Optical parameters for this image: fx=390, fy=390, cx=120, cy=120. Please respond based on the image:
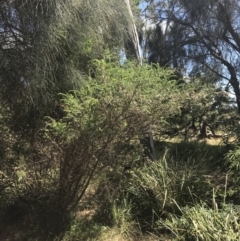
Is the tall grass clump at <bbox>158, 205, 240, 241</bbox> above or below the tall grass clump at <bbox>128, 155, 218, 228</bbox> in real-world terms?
below

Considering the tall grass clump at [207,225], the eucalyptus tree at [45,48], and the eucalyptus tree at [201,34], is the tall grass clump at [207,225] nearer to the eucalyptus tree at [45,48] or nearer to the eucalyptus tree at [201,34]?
the eucalyptus tree at [45,48]

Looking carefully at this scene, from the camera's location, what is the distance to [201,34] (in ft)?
38.2

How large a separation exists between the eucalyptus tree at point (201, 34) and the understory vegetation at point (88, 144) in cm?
416

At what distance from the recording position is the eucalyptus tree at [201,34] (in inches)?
437

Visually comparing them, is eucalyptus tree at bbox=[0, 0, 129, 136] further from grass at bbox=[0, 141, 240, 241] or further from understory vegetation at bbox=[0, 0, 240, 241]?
grass at bbox=[0, 141, 240, 241]

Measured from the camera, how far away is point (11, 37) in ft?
18.9

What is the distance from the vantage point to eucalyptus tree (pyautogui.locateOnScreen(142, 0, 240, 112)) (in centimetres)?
1109

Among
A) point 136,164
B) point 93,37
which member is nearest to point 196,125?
point 136,164

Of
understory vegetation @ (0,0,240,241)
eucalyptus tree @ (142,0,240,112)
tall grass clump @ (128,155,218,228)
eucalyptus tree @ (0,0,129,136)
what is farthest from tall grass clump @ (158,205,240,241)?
eucalyptus tree @ (142,0,240,112)

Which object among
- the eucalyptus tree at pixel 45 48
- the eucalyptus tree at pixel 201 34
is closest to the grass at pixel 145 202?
the eucalyptus tree at pixel 45 48

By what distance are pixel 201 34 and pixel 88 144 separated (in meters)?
7.10

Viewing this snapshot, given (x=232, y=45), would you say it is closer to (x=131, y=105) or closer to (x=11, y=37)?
(x=131, y=105)

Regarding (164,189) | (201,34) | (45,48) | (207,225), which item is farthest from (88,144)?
(201,34)

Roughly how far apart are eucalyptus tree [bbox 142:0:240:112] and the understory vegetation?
13.6 feet
